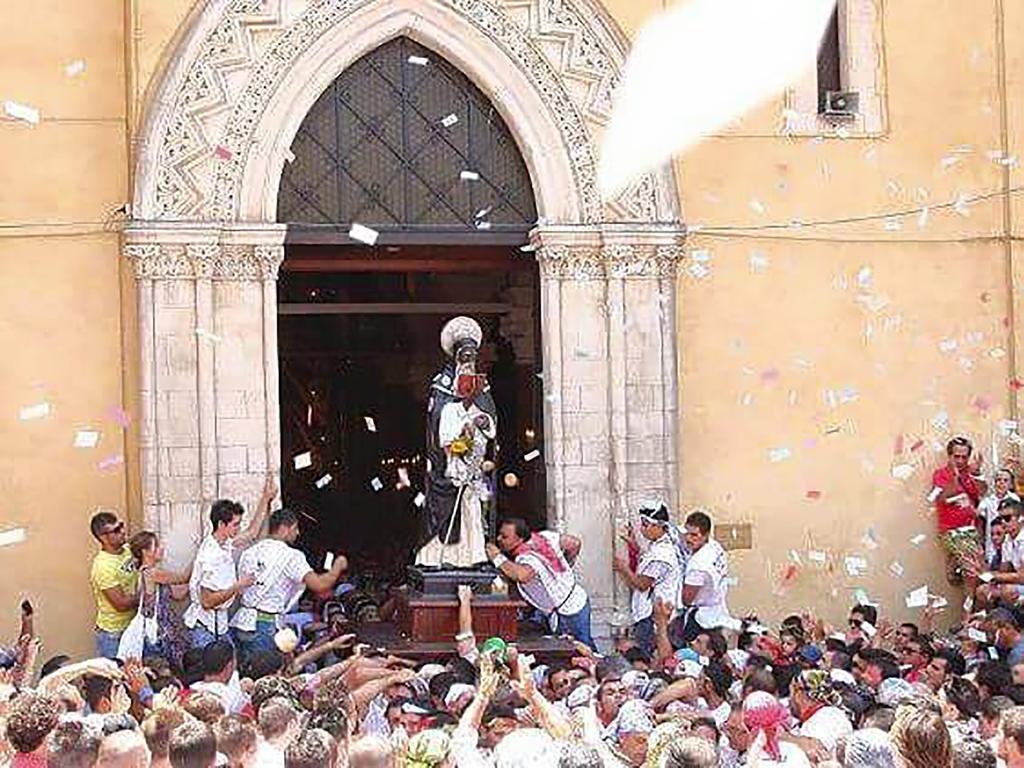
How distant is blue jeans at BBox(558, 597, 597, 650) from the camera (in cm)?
1226

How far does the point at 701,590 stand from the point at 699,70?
12.8ft

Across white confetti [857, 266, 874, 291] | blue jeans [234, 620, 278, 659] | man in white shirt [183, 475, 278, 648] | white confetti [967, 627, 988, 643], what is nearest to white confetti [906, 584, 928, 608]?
white confetti [967, 627, 988, 643]

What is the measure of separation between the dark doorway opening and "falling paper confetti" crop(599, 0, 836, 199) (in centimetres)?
300

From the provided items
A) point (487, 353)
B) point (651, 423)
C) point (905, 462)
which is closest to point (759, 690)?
point (651, 423)

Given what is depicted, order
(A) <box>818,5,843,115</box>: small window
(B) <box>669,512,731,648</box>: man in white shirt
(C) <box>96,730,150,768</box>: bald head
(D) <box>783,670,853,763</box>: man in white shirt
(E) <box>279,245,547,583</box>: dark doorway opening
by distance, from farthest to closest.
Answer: (E) <box>279,245,547,583</box>: dark doorway opening
(A) <box>818,5,843,115</box>: small window
(B) <box>669,512,731,648</box>: man in white shirt
(D) <box>783,670,853,763</box>: man in white shirt
(C) <box>96,730,150,768</box>: bald head

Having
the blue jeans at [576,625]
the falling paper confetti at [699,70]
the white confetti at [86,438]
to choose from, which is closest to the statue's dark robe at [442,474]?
the blue jeans at [576,625]

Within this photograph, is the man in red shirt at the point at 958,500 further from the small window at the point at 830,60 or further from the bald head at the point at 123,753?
the bald head at the point at 123,753

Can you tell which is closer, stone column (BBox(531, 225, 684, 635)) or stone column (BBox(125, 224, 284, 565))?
stone column (BBox(125, 224, 284, 565))

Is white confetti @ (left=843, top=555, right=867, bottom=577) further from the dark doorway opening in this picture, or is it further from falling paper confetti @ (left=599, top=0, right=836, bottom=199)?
the dark doorway opening

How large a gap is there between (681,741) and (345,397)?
1347 cm

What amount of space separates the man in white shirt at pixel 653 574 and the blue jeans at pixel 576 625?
36cm

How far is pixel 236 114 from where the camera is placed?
12734mm

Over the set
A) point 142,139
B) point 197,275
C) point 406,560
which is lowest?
point 406,560

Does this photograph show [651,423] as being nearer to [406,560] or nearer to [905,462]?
[905,462]
